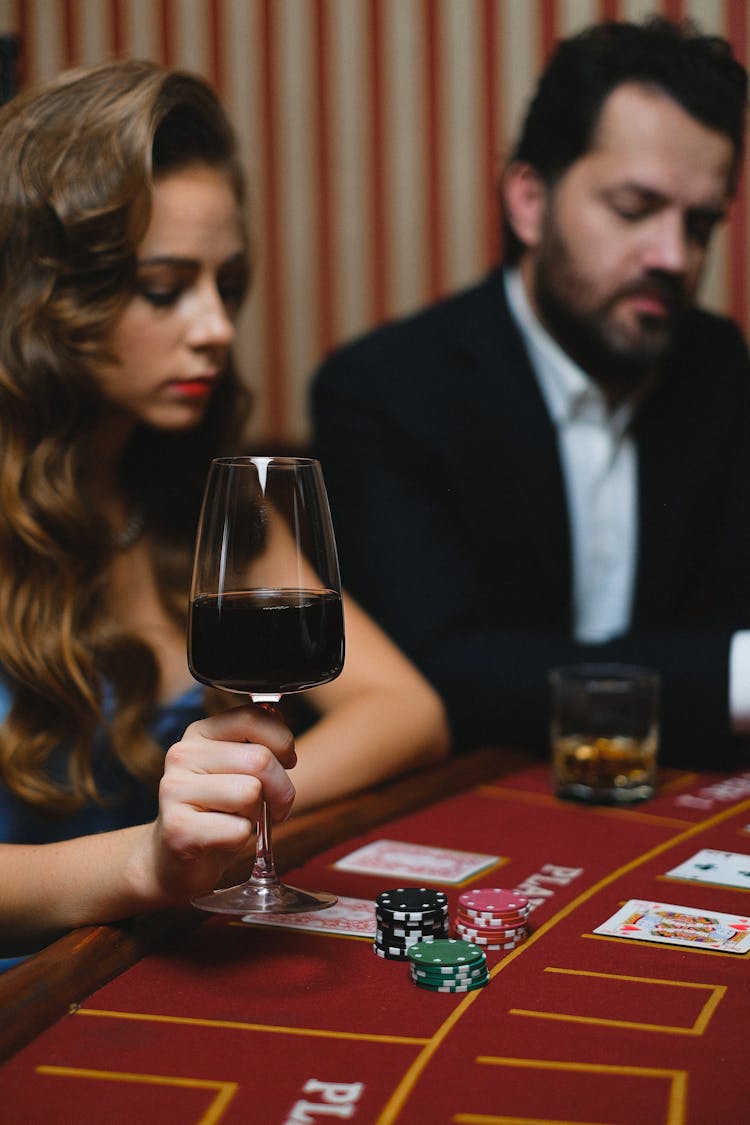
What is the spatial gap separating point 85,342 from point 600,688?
82cm

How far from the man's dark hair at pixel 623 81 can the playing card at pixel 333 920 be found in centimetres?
186

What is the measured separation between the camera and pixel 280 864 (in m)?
1.25

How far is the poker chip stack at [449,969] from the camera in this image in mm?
938

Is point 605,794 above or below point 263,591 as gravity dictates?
below

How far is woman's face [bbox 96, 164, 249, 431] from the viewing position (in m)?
1.68

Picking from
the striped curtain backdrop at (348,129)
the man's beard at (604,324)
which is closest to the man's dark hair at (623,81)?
the man's beard at (604,324)

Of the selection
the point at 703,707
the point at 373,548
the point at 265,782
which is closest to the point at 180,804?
the point at 265,782

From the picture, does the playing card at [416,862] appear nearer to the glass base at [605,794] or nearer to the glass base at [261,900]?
the glass base at [261,900]

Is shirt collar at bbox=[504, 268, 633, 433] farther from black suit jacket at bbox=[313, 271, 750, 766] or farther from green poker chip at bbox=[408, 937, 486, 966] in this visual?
green poker chip at bbox=[408, 937, 486, 966]

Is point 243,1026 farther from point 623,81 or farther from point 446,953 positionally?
point 623,81

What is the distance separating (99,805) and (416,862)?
0.59 meters

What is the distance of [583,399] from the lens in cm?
261

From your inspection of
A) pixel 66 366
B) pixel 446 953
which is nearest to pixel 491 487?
pixel 66 366

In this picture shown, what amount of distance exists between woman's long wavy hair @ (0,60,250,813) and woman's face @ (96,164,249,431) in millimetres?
22
